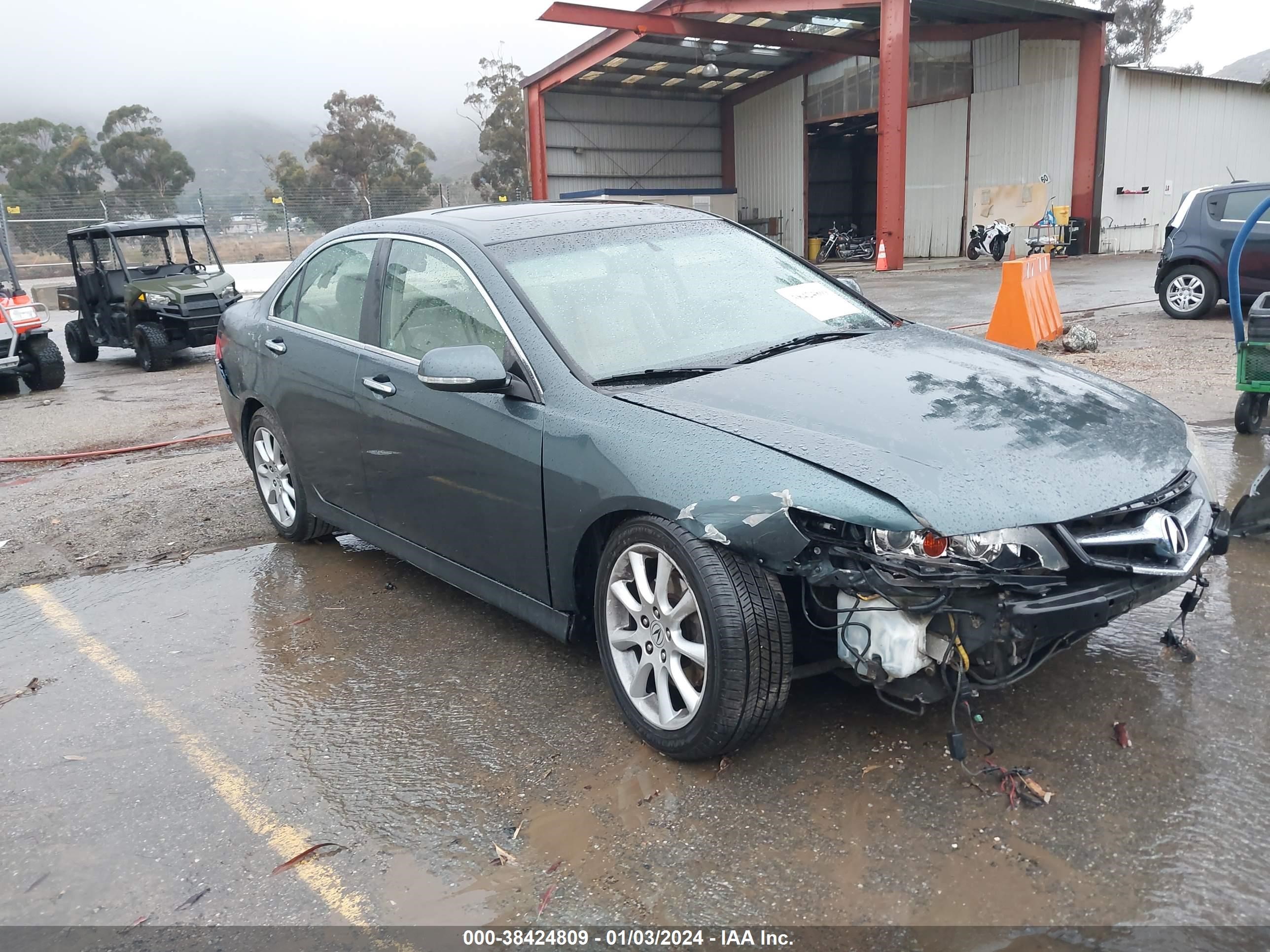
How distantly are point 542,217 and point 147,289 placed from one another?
38.3 ft

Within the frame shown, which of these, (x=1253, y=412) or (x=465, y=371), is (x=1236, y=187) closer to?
(x=1253, y=412)

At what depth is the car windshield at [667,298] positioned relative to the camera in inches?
136

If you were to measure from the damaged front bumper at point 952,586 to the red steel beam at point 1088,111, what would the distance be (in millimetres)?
25124

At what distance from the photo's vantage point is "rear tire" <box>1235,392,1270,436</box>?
616 centimetres

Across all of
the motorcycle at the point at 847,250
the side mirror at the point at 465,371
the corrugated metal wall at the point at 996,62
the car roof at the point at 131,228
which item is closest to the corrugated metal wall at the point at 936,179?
the corrugated metal wall at the point at 996,62

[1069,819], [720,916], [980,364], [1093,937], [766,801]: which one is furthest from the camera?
[980,364]

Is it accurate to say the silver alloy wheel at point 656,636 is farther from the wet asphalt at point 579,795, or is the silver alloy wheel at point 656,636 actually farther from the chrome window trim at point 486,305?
the chrome window trim at point 486,305

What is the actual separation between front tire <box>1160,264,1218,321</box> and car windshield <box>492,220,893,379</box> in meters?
9.59

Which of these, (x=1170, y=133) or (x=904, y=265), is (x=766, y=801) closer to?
(x=904, y=265)

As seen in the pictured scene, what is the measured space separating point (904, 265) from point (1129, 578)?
2592 cm

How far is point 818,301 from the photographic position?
4023mm

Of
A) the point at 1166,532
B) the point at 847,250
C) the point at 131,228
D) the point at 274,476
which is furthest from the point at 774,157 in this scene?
the point at 1166,532

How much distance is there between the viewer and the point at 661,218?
13.7 feet

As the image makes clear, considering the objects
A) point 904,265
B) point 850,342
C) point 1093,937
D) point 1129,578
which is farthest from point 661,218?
point 904,265
